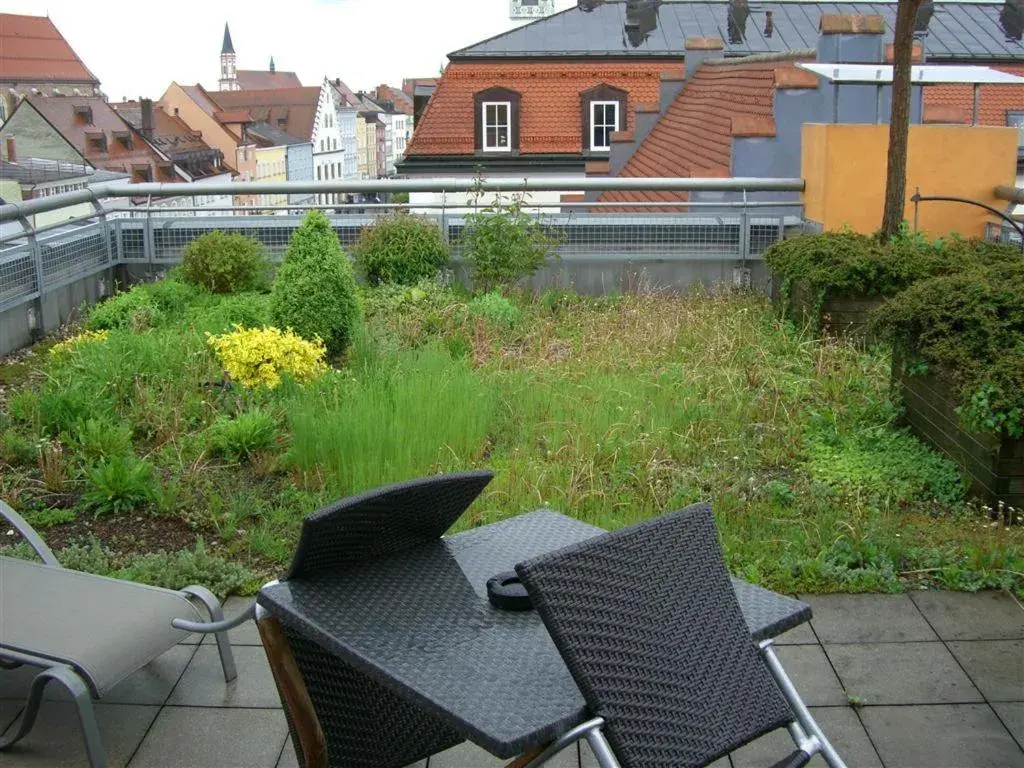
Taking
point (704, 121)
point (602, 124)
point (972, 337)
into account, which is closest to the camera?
point (972, 337)

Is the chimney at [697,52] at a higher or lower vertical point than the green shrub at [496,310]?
higher

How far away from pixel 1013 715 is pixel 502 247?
22.6ft

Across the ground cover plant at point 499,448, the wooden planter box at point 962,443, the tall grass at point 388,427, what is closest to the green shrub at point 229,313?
the ground cover plant at point 499,448

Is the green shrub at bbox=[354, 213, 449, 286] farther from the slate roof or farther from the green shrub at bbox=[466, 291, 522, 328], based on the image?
the slate roof

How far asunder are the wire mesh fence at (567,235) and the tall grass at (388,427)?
4.11 metres

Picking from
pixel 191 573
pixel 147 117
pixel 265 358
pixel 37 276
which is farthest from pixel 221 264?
pixel 147 117

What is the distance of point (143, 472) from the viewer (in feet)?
18.3

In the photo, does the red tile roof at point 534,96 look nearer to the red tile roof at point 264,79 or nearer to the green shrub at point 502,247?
the green shrub at point 502,247

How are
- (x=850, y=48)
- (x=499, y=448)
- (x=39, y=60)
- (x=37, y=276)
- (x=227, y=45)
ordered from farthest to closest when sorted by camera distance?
1. (x=227, y=45)
2. (x=39, y=60)
3. (x=850, y=48)
4. (x=37, y=276)
5. (x=499, y=448)

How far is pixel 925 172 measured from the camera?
33.7 ft

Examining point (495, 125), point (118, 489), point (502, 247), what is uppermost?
point (495, 125)

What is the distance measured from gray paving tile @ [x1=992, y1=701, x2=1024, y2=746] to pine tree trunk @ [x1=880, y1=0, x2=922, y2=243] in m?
5.82

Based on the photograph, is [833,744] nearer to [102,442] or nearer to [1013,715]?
[1013,715]

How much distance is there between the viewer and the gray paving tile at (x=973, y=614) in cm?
424
